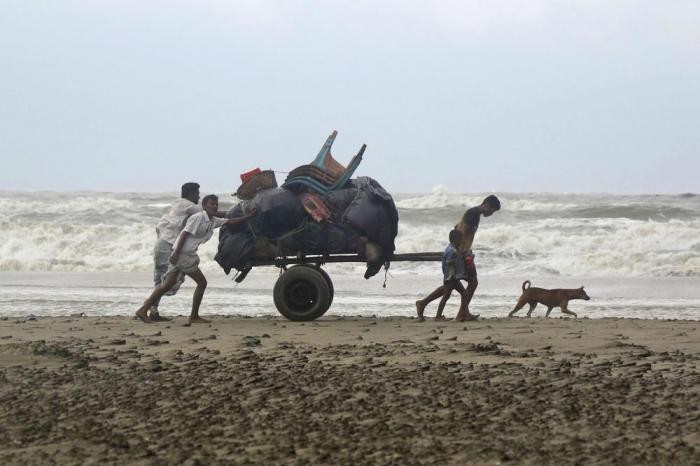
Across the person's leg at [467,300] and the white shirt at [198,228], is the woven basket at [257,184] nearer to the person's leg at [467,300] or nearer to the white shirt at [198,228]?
the white shirt at [198,228]

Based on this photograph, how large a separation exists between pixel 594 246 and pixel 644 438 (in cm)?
2257

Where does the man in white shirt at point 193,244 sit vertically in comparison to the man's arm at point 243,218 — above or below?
below

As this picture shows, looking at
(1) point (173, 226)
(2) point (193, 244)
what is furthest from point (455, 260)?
(1) point (173, 226)

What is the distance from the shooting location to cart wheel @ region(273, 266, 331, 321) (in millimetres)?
10969

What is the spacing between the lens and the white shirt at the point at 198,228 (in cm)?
1070

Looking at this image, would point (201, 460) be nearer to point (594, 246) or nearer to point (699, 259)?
point (699, 259)

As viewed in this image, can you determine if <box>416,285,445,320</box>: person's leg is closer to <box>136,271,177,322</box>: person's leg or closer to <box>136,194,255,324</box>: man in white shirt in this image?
<box>136,194,255,324</box>: man in white shirt

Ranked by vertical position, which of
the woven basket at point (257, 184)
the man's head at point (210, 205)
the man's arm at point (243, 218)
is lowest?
the man's arm at point (243, 218)

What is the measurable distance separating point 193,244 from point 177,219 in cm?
53

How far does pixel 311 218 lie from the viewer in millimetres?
10898

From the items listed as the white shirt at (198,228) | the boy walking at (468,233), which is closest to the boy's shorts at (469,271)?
the boy walking at (468,233)

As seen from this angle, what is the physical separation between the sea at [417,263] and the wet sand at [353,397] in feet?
12.3

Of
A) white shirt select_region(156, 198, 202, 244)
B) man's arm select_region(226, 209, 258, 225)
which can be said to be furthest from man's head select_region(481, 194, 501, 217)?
white shirt select_region(156, 198, 202, 244)

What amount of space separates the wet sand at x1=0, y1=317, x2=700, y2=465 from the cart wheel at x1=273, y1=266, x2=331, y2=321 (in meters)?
1.26
